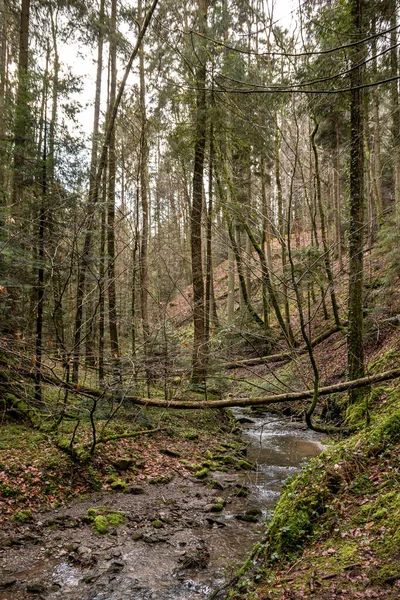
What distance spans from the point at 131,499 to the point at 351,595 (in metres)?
4.44

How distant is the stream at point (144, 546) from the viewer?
4.09m

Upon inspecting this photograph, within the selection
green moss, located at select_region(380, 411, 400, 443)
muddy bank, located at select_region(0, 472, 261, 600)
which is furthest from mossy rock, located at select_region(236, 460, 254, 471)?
green moss, located at select_region(380, 411, 400, 443)

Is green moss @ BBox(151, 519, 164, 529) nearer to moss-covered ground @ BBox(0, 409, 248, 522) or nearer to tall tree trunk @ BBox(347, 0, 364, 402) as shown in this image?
moss-covered ground @ BBox(0, 409, 248, 522)

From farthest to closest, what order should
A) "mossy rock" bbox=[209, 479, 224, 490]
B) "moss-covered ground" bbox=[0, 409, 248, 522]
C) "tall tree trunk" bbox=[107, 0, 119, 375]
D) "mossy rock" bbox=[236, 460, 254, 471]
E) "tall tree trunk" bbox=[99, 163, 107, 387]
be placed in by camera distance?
1. "tall tree trunk" bbox=[107, 0, 119, 375]
2. "mossy rock" bbox=[236, 460, 254, 471]
3. "tall tree trunk" bbox=[99, 163, 107, 387]
4. "mossy rock" bbox=[209, 479, 224, 490]
5. "moss-covered ground" bbox=[0, 409, 248, 522]

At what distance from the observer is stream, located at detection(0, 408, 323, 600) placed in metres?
4.09

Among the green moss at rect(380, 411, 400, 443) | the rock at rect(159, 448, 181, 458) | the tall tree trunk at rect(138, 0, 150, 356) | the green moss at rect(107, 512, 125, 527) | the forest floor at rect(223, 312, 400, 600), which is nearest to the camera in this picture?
the forest floor at rect(223, 312, 400, 600)

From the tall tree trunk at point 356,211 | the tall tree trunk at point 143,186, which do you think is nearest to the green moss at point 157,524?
the tall tree trunk at point 356,211

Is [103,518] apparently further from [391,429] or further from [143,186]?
[143,186]

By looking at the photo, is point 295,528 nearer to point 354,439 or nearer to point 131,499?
point 354,439

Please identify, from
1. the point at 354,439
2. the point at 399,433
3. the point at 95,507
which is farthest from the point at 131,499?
the point at 399,433

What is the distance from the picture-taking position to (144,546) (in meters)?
4.99

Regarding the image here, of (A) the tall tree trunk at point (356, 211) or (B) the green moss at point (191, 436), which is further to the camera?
(B) the green moss at point (191, 436)

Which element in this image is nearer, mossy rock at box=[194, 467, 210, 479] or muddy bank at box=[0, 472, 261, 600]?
muddy bank at box=[0, 472, 261, 600]

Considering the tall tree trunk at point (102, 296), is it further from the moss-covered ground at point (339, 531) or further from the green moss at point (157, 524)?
the moss-covered ground at point (339, 531)
